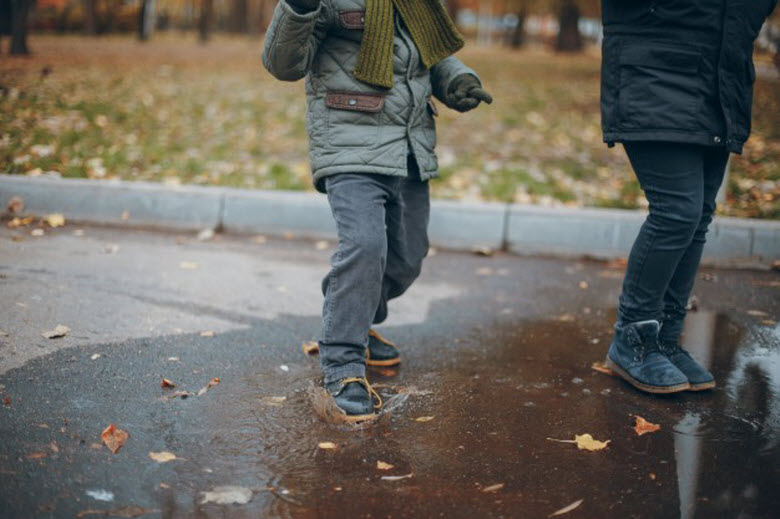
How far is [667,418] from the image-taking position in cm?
327

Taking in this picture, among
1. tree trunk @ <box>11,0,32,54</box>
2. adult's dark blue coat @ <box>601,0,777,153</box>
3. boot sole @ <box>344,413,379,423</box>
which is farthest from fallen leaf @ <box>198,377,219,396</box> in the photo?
tree trunk @ <box>11,0,32,54</box>

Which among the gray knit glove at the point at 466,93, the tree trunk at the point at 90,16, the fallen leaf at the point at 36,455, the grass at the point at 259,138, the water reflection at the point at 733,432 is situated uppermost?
the tree trunk at the point at 90,16

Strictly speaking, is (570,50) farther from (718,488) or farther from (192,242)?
(718,488)

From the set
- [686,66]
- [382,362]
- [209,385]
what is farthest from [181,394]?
[686,66]

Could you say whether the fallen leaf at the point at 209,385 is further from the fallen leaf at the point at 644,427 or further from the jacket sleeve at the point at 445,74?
the fallen leaf at the point at 644,427

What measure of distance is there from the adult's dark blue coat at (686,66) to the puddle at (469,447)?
42.3 inches

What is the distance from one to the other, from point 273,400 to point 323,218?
274 centimetres

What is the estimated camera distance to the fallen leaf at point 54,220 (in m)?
5.93

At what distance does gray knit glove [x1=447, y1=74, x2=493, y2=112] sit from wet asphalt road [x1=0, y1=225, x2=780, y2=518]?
116cm

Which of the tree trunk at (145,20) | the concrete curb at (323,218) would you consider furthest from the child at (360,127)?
the tree trunk at (145,20)

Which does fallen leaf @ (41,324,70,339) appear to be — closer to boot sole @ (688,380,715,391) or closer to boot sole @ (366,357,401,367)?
boot sole @ (366,357,401,367)

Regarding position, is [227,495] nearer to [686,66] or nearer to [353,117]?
[353,117]

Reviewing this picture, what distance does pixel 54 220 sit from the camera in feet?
19.5

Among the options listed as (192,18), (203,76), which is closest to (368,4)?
(203,76)
